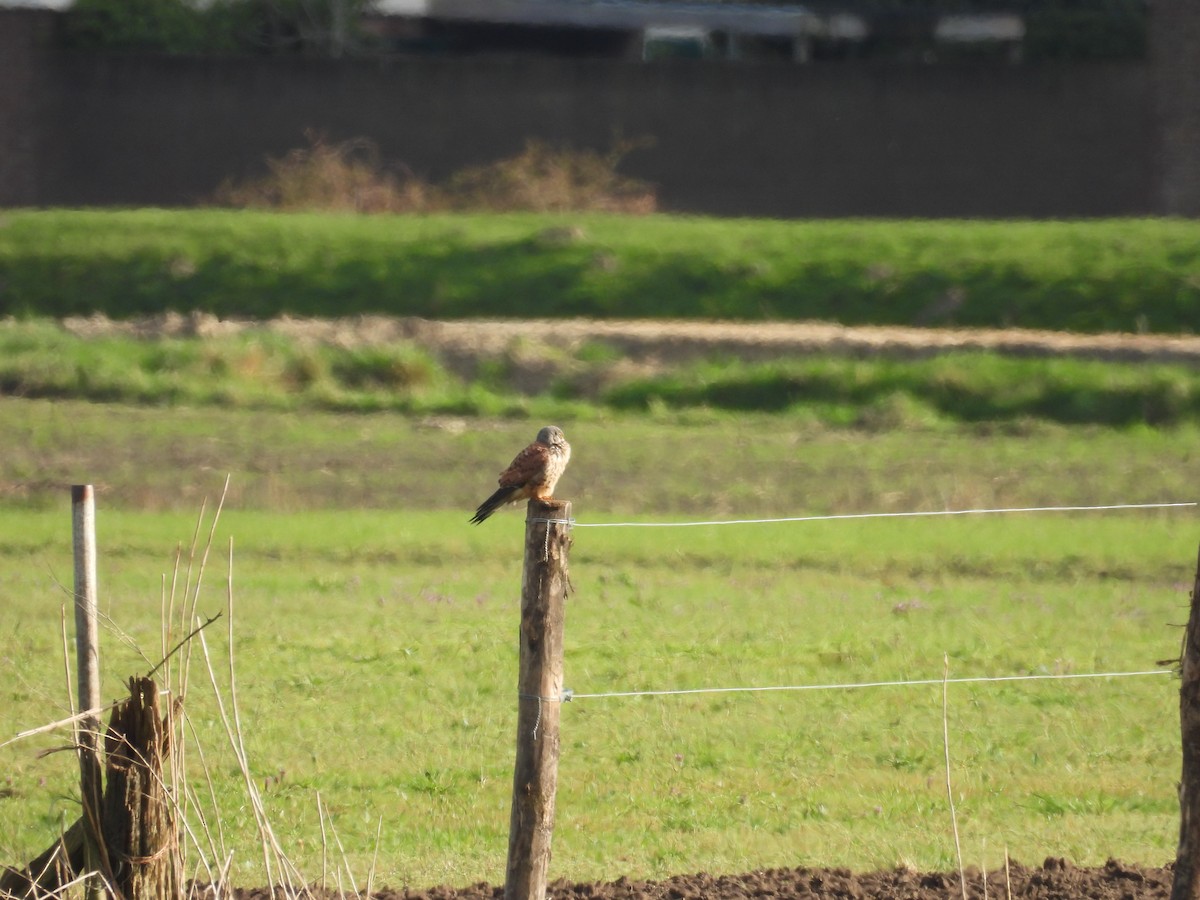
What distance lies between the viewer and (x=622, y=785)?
746 cm

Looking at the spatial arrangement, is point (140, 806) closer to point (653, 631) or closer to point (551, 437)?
point (551, 437)

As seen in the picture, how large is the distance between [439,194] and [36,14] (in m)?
8.22

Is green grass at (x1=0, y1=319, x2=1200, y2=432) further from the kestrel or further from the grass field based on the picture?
the kestrel

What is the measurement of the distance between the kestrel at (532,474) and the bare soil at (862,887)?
140 cm

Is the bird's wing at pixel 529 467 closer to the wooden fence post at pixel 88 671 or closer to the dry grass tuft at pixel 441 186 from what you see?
the wooden fence post at pixel 88 671

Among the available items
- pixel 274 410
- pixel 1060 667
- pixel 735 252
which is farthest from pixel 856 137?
pixel 1060 667

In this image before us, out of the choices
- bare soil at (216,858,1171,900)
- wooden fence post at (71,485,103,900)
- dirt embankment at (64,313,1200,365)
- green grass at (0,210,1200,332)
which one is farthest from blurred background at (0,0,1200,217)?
wooden fence post at (71,485,103,900)

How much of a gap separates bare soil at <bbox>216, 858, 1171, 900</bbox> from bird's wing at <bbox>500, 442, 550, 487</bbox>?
1496 mm

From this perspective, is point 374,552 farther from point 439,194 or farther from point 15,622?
point 439,194

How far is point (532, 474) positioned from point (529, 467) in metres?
0.03

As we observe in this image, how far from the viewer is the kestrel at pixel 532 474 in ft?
20.4

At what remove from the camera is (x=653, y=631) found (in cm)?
1030

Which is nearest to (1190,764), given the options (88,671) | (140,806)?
(140,806)

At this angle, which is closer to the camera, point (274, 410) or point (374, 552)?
point (374, 552)
